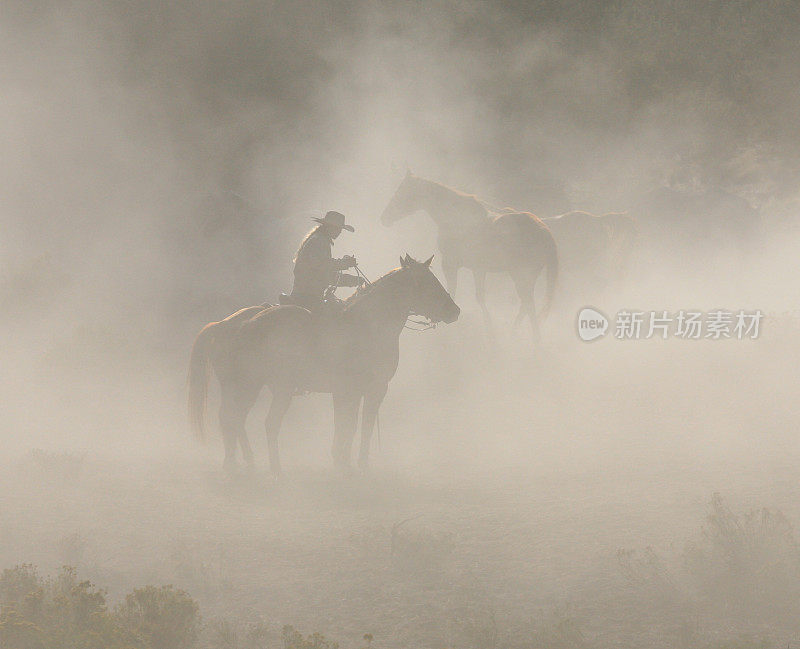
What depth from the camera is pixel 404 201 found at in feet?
43.2

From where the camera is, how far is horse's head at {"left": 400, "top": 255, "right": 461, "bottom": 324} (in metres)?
8.60

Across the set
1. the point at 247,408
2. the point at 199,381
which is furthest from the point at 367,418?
the point at 199,381

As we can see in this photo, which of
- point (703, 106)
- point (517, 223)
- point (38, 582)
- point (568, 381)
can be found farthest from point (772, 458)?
point (703, 106)

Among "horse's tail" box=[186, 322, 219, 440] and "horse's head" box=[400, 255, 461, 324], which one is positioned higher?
"horse's head" box=[400, 255, 461, 324]

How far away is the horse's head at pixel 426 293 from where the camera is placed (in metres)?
8.60

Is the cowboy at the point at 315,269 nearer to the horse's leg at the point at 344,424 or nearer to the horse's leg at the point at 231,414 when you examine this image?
the horse's leg at the point at 344,424

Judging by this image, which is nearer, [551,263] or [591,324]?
[551,263]

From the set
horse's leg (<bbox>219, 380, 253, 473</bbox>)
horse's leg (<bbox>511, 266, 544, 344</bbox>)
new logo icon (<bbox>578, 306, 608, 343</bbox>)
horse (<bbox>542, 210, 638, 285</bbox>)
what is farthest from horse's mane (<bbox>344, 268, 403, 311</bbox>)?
horse (<bbox>542, 210, 638, 285</bbox>)

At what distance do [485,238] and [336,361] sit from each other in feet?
16.8

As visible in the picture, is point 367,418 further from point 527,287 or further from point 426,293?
point 527,287

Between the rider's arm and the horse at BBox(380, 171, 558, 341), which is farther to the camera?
the horse at BBox(380, 171, 558, 341)

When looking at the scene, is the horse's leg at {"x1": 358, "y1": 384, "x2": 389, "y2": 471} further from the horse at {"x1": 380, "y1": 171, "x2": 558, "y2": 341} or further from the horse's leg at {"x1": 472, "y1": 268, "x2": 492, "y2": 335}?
the horse's leg at {"x1": 472, "y1": 268, "x2": 492, "y2": 335}

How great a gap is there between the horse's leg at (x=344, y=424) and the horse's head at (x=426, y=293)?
149 cm

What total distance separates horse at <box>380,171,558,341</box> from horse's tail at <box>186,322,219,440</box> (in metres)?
5.34
